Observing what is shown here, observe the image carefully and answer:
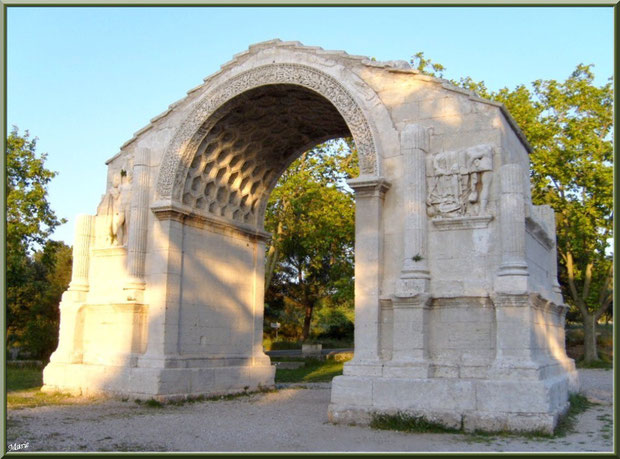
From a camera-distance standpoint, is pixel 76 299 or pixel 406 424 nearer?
pixel 406 424

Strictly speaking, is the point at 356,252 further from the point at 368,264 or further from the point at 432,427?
the point at 432,427

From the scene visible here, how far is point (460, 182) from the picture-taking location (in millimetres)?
10758

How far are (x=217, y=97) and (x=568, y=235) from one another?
17.7m

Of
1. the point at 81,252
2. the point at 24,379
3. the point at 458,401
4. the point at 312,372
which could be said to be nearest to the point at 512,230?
the point at 458,401

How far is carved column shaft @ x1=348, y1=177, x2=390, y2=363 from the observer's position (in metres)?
10.9

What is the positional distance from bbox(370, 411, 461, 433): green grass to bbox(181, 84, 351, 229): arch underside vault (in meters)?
6.78

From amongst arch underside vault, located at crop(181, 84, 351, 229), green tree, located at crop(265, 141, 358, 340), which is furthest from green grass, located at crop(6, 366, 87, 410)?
green tree, located at crop(265, 141, 358, 340)

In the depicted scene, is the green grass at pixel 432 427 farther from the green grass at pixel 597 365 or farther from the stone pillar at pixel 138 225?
the green grass at pixel 597 365

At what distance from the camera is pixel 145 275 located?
1399 centimetres

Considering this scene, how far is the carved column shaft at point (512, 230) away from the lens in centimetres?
994

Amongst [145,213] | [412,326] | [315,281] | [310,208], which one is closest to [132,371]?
[145,213]

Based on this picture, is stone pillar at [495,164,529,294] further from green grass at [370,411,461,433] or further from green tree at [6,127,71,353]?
green tree at [6,127,71,353]

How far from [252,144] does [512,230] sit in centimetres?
763

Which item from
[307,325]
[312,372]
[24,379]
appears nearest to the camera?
[24,379]
